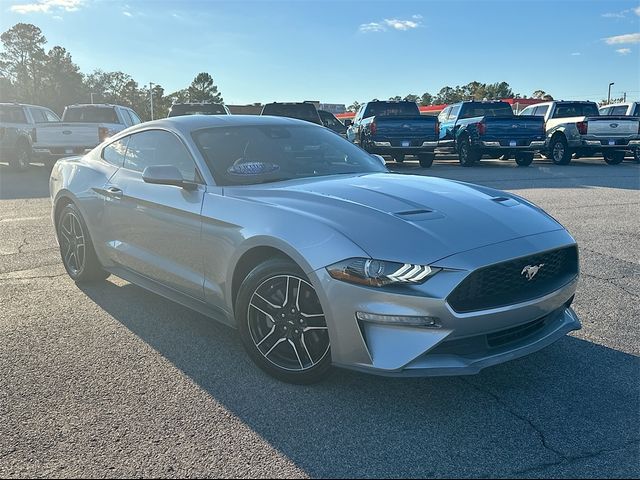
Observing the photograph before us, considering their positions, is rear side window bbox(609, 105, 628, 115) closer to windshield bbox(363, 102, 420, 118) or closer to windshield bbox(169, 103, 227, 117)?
windshield bbox(363, 102, 420, 118)

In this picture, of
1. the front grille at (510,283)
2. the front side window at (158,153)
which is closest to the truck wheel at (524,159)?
the front side window at (158,153)

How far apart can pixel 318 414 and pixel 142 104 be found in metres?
88.8

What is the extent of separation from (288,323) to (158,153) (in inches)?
78.9

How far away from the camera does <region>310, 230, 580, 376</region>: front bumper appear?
2.81 m

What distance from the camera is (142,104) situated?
85.1 metres

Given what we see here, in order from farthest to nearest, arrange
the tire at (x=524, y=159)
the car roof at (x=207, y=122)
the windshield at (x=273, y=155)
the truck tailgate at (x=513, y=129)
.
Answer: the tire at (x=524, y=159)
the truck tailgate at (x=513, y=129)
the car roof at (x=207, y=122)
the windshield at (x=273, y=155)

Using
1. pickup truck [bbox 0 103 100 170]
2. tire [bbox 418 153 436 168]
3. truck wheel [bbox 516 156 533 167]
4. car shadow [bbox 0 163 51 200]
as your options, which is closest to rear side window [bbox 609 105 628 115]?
truck wheel [bbox 516 156 533 167]

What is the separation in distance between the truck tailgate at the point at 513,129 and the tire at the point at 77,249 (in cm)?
1421

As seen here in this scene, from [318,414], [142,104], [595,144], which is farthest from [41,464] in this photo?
[142,104]

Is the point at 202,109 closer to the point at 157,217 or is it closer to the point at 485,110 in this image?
the point at 485,110

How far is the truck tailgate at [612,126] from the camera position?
17.6 metres

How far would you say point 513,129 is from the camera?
1722 cm

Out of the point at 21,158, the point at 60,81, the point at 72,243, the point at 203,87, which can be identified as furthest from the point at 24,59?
the point at 72,243

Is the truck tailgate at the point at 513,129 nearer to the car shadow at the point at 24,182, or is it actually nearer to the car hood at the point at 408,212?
the car shadow at the point at 24,182
